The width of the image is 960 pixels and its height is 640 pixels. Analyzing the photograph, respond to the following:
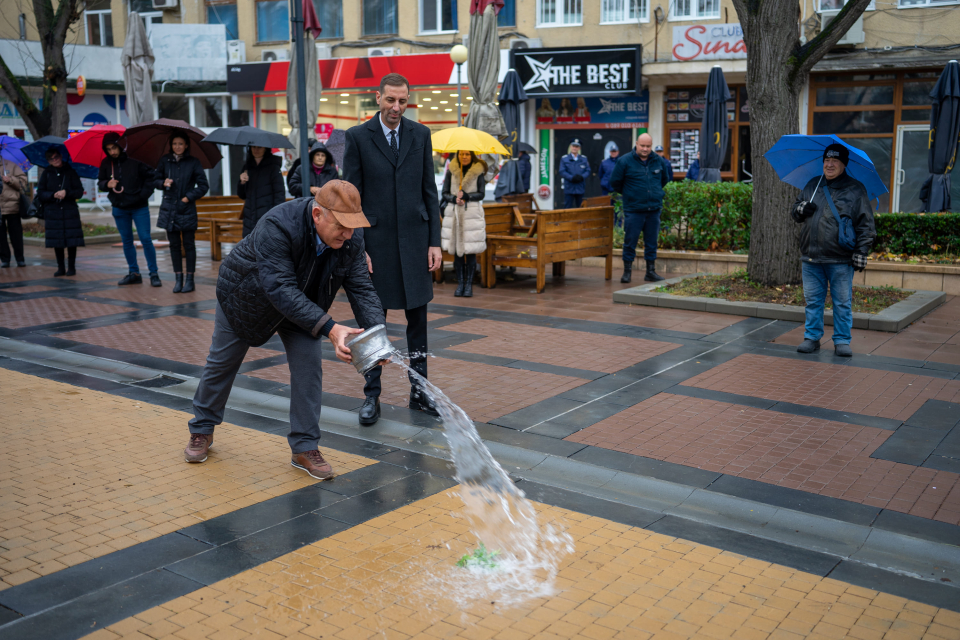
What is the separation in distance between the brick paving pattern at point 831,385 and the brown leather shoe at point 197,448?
3.67 meters

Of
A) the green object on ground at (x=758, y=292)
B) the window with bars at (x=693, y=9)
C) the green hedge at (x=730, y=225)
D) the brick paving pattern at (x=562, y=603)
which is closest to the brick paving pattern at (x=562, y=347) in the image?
the green object on ground at (x=758, y=292)

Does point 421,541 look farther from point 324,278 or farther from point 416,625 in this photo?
point 324,278

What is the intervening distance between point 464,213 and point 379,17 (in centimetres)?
1591

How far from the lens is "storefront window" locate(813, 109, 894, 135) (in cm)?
1977

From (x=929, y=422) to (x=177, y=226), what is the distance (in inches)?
358

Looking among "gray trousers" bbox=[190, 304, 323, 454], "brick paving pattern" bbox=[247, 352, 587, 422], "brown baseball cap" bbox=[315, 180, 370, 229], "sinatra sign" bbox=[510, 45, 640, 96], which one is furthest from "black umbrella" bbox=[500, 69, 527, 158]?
"brown baseball cap" bbox=[315, 180, 370, 229]

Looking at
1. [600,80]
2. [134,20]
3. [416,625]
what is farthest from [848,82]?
[416,625]

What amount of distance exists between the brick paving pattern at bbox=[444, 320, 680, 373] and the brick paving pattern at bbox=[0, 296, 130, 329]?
4.18 m

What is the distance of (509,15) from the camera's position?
23.1 m

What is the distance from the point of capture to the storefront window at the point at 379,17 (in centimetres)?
2469

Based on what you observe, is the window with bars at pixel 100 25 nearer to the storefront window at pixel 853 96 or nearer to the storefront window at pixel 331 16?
the storefront window at pixel 331 16

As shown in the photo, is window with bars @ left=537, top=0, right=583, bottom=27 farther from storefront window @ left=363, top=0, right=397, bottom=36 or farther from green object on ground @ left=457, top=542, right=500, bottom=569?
green object on ground @ left=457, top=542, right=500, bottom=569

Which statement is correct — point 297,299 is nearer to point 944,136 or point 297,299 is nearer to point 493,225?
point 493,225

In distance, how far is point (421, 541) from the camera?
13.0 feet
